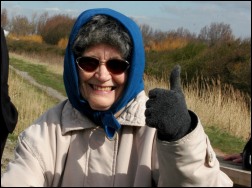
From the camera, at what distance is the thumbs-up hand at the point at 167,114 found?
1702 millimetres

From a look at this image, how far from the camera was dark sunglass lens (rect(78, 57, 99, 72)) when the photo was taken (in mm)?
2172

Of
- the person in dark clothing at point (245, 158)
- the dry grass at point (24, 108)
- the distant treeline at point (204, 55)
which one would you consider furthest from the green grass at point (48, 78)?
the person in dark clothing at point (245, 158)

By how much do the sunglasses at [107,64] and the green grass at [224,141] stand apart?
728cm

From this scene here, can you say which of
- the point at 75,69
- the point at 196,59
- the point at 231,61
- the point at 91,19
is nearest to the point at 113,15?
the point at 91,19

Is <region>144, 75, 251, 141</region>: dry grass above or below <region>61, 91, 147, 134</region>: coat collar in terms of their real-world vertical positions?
below

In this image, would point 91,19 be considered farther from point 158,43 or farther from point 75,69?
point 158,43

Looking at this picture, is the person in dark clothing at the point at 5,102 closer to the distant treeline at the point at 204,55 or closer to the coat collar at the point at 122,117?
the coat collar at the point at 122,117

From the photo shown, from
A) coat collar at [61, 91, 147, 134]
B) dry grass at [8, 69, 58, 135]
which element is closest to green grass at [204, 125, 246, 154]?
dry grass at [8, 69, 58, 135]

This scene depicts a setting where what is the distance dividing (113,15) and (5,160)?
440 centimetres

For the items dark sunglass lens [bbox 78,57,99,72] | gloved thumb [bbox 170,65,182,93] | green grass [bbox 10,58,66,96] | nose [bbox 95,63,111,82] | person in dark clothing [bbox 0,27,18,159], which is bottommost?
green grass [bbox 10,58,66,96]

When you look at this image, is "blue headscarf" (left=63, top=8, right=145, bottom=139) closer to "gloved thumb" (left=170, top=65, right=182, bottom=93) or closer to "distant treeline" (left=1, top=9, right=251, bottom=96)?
"gloved thumb" (left=170, top=65, right=182, bottom=93)

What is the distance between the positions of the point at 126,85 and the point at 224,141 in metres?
8.06

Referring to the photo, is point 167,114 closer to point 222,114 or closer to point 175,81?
point 175,81

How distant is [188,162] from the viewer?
5.81 feet
